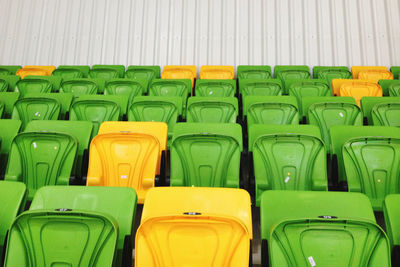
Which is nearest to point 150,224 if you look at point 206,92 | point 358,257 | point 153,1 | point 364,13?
point 358,257

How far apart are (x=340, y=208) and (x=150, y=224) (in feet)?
2.68

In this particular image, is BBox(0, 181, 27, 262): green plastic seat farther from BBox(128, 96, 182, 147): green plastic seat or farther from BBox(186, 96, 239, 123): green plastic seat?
BBox(186, 96, 239, 123): green plastic seat

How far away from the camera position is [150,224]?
44.3 inches

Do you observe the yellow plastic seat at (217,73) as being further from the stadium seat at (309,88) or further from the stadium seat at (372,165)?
the stadium seat at (372,165)

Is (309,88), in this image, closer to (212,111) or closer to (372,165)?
(212,111)

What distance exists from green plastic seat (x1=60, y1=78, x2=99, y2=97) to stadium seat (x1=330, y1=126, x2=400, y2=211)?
8.72ft

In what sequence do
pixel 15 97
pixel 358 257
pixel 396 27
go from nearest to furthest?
pixel 358 257
pixel 15 97
pixel 396 27

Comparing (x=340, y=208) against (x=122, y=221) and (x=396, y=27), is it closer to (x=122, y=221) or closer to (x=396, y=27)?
(x=122, y=221)

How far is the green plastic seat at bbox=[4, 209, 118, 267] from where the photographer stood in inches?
44.5

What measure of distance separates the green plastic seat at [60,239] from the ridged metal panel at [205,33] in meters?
3.91

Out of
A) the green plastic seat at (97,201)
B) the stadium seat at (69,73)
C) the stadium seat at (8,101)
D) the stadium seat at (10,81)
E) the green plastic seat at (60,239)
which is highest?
the stadium seat at (69,73)

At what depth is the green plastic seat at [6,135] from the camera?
2.03 meters

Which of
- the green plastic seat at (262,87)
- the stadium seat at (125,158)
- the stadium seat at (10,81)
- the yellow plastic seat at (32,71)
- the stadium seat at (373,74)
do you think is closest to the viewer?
the stadium seat at (125,158)

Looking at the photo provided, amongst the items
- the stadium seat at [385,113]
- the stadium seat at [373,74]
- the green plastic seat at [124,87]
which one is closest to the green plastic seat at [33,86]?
the green plastic seat at [124,87]
